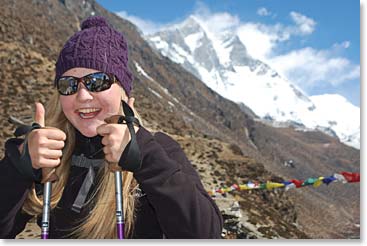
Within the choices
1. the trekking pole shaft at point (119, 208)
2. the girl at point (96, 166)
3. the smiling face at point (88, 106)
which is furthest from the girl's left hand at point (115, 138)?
the smiling face at point (88, 106)

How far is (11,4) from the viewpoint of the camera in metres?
67.9

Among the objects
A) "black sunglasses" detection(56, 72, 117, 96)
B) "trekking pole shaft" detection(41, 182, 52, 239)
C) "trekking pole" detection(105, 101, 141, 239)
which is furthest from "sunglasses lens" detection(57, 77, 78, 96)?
"trekking pole shaft" detection(41, 182, 52, 239)

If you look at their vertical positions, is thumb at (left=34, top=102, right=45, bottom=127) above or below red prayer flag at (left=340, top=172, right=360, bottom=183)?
above

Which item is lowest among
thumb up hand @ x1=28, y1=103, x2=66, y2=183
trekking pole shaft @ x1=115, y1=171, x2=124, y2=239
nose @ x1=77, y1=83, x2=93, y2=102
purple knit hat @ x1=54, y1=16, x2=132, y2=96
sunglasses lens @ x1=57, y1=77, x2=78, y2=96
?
trekking pole shaft @ x1=115, y1=171, x2=124, y2=239

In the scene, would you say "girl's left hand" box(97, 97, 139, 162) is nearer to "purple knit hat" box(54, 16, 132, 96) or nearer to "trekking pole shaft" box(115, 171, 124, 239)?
"trekking pole shaft" box(115, 171, 124, 239)

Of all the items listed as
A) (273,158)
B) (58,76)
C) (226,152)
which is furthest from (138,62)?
(58,76)

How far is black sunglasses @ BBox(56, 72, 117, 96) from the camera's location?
243cm

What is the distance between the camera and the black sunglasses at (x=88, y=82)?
7.96ft

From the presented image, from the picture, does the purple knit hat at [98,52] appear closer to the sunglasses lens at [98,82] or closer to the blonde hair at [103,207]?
the sunglasses lens at [98,82]

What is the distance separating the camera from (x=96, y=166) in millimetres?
2568

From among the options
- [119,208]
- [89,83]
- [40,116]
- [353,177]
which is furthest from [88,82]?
[353,177]

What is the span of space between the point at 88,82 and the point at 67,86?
0.13 meters

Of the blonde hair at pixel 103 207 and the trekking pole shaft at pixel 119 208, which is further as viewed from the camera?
the blonde hair at pixel 103 207

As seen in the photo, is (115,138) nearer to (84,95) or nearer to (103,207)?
(84,95)
